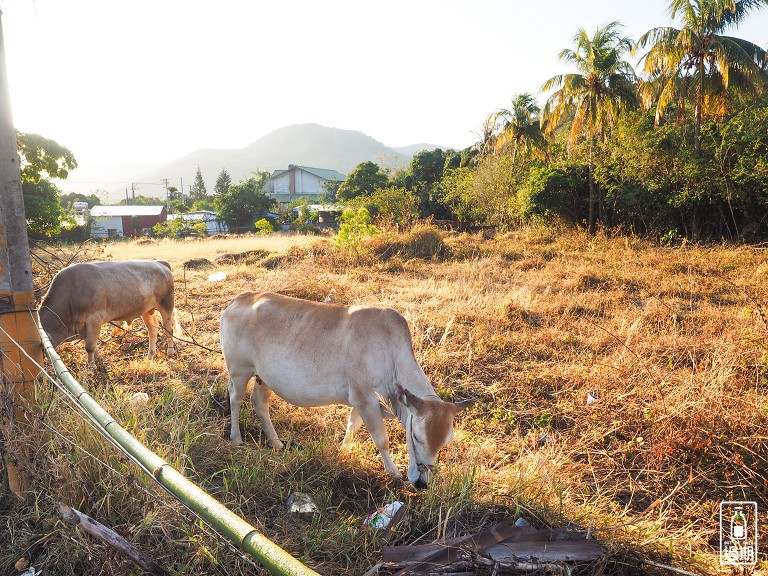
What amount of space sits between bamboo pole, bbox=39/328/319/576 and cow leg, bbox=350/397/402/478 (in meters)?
2.15

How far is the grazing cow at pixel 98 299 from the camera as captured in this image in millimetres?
6523

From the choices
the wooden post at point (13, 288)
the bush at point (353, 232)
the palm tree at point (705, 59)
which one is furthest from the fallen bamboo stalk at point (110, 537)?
the palm tree at point (705, 59)

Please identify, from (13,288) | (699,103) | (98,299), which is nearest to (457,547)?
(13,288)

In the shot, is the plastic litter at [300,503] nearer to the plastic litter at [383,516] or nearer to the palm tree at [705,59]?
the plastic litter at [383,516]

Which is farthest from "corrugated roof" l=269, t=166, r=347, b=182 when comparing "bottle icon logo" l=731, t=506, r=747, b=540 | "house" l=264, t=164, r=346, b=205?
"bottle icon logo" l=731, t=506, r=747, b=540

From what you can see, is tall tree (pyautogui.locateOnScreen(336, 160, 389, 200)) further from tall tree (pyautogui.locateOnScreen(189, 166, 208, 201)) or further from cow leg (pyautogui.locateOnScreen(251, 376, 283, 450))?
tall tree (pyautogui.locateOnScreen(189, 166, 208, 201))

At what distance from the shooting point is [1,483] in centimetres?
370

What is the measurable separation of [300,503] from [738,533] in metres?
3.13

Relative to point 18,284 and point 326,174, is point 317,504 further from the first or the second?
point 326,174

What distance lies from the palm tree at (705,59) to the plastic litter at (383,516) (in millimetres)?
20873

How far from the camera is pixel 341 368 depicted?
4.37m

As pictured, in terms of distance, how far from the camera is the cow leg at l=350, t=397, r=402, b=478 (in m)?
4.15

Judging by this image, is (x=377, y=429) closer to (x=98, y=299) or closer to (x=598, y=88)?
(x=98, y=299)

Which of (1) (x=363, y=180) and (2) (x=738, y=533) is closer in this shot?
(2) (x=738, y=533)
